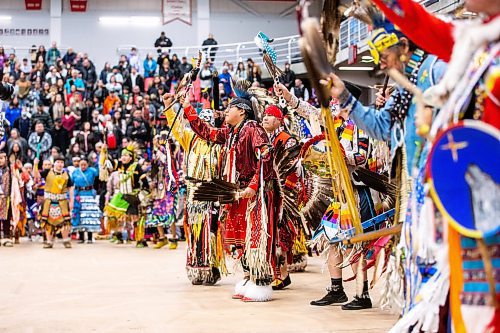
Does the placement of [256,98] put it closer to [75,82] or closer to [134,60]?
[75,82]

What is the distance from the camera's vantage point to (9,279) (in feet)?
22.3

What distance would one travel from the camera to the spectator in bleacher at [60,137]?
15.2 m

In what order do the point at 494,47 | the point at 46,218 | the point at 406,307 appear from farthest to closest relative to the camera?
the point at 46,218
the point at 406,307
the point at 494,47

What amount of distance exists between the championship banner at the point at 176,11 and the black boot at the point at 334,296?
1839 cm

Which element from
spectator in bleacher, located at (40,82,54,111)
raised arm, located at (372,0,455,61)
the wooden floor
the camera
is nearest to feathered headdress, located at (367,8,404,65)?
raised arm, located at (372,0,455,61)

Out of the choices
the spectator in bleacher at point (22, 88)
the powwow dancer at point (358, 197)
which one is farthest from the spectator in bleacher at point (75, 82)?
the powwow dancer at point (358, 197)

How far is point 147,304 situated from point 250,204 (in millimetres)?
973

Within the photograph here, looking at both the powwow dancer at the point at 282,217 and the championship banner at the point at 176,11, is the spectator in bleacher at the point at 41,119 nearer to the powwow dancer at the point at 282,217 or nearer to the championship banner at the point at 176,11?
the championship banner at the point at 176,11

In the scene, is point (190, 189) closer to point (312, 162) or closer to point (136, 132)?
point (312, 162)

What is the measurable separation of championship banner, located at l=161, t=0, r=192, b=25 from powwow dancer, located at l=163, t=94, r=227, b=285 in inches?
662

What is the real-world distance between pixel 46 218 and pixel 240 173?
5.89 meters

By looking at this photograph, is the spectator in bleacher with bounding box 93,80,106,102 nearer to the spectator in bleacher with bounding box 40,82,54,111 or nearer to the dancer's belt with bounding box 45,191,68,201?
the spectator in bleacher with bounding box 40,82,54,111

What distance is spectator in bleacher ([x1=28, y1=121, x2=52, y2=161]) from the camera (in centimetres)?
1467

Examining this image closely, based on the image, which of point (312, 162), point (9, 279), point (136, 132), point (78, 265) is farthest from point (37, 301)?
point (136, 132)
